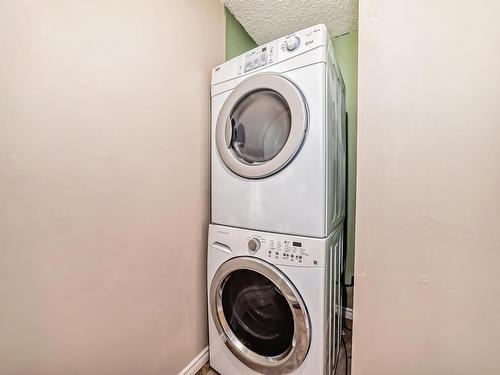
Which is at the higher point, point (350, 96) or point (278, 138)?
point (350, 96)

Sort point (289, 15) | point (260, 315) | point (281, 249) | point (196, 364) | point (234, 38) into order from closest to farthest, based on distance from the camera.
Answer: point (281, 249) < point (260, 315) < point (196, 364) < point (289, 15) < point (234, 38)

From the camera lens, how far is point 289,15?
1472mm

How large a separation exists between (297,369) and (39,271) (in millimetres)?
1029

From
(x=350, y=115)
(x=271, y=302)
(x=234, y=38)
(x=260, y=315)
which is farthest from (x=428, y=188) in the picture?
(x=234, y=38)

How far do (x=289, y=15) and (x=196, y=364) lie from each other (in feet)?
7.15

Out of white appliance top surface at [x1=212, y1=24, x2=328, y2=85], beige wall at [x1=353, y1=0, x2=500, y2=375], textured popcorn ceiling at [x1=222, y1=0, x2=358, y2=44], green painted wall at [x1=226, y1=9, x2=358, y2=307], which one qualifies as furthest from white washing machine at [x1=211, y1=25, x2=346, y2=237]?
green painted wall at [x1=226, y1=9, x2=358, y2=307]

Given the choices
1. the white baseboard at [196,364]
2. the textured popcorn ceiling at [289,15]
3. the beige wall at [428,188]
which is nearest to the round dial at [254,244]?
the beige wall at [428,188]

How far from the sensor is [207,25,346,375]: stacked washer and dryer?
0.92 meters

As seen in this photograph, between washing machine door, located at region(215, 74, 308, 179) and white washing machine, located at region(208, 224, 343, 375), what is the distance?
0.33m

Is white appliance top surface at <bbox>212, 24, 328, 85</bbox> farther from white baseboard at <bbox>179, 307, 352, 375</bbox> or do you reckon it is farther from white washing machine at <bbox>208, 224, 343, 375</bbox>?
white baseboard at <bbox>179, 307, 352, 375</bbox>

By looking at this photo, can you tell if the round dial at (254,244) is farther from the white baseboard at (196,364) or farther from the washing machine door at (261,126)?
the white baseboard at (196,364)

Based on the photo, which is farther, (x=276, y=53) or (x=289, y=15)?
(x=289, y=15)

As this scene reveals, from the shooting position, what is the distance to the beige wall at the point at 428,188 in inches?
27.6

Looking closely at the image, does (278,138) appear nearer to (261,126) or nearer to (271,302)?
(261,126)
